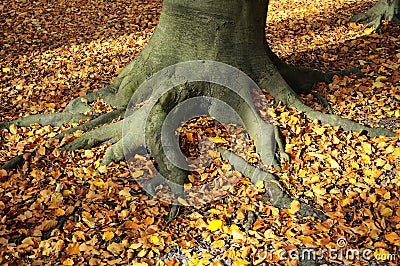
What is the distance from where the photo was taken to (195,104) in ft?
15.9

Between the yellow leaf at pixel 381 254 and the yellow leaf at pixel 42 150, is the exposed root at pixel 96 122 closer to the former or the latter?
the yellow leaf at pixel 42 150

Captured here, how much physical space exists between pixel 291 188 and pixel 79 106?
9.36ft

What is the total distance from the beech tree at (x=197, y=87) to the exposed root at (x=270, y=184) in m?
0.01

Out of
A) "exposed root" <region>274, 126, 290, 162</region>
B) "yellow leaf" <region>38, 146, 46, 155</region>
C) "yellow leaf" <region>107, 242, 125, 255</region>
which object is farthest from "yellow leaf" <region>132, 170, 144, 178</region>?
"exposed root" <region>274, 126, 290, 162</region>

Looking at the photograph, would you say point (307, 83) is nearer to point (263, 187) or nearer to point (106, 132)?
point (263, 187)

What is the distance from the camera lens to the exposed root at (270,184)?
3975 millimetres

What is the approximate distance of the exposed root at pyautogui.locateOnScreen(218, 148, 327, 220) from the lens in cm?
397

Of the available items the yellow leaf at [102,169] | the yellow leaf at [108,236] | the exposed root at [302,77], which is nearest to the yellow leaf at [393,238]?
the yellow leaf at [108,236]

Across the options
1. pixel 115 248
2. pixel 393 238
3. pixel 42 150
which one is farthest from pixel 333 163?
pixel 42 150

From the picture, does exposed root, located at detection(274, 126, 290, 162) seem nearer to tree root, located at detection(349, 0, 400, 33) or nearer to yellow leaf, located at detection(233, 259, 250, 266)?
yellow leaf, located at detection(233, 259, 250, 266)

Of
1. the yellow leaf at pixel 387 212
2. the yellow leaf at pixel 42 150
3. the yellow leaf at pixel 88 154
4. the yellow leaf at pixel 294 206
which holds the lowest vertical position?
the yellow leaf at pixel 42 150

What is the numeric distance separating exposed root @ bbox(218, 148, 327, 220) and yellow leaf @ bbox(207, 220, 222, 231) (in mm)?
559

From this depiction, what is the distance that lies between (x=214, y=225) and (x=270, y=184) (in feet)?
2.36

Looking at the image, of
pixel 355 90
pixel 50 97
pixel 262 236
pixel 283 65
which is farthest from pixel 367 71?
pixel 50 97
